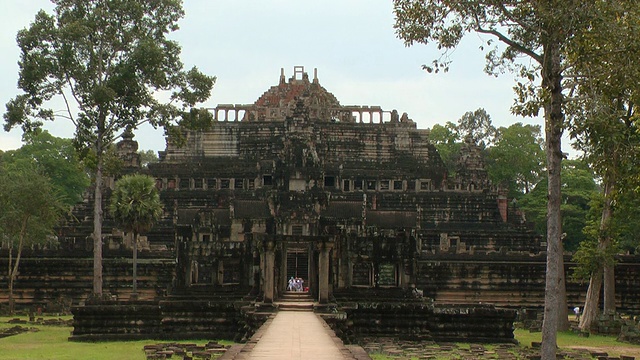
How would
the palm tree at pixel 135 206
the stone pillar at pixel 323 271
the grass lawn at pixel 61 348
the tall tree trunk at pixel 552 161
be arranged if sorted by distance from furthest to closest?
the palm tree at pixel 135 206 < the stone pillar at pixel 323 271 < the grass lawn at pixel 61 348 < the tall tree trunk at pixel 552 161

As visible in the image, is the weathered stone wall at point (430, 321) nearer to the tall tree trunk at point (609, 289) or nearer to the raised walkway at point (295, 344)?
the raised walkway at point (295, 344)

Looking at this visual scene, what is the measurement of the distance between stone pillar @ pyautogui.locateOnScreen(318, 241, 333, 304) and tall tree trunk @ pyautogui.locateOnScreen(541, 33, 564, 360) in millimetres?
9070

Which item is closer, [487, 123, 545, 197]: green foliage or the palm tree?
the palm tree

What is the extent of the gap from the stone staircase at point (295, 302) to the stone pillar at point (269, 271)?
0.43 meters

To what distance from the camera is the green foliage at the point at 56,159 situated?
249 ft

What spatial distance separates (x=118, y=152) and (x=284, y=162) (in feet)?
62.5

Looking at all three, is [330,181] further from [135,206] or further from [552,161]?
[552,161]

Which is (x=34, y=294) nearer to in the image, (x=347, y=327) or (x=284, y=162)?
(x=284, y=162)

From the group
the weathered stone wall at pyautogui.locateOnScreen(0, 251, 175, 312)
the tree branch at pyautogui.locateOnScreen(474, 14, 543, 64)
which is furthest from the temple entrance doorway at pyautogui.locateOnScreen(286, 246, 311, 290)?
the tree branch at pyautogui.locateOnScreen(474, 14, 543, 64)

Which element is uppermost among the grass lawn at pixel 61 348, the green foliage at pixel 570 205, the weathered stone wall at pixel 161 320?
the green foliage at pixel 570 205

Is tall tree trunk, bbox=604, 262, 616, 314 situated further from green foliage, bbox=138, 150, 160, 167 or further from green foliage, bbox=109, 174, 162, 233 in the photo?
green foliage, bbox=138, 150, 160, 167

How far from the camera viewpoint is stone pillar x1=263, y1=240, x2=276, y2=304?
26.8 m

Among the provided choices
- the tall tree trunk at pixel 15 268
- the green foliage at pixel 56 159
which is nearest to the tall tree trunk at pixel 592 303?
the tall tree trunk at pixel 15 268

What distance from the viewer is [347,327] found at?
2564 centimetres
